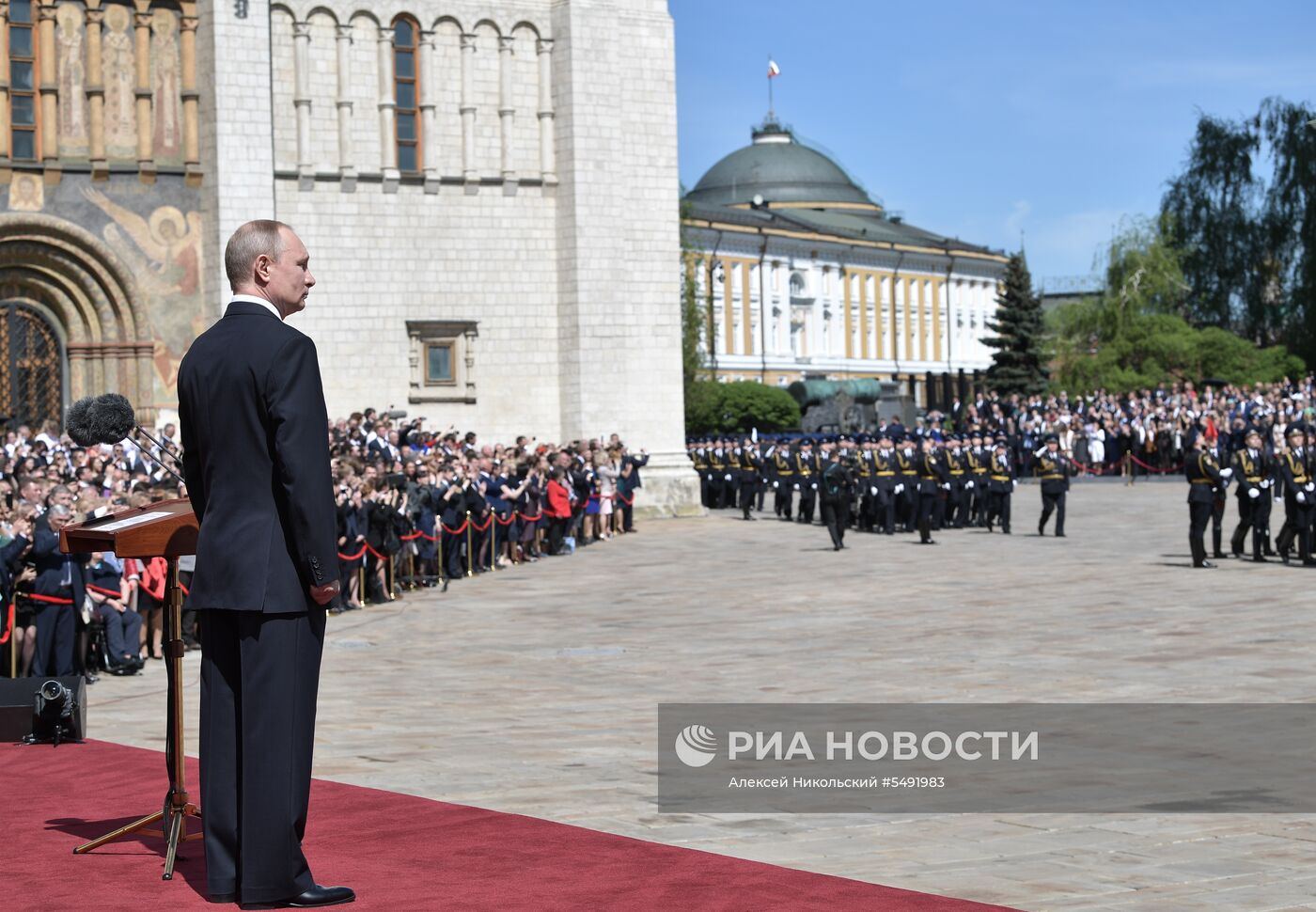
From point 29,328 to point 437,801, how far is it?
24.7 meters

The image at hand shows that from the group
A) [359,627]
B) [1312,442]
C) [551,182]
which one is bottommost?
[359,627]

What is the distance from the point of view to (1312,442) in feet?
77.5

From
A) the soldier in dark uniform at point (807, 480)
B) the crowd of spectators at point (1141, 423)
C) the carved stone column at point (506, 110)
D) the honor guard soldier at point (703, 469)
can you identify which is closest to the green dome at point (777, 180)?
the crowd of spectators at point (1141, 423)

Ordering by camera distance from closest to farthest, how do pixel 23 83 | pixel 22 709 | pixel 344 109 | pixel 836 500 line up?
pixel 22 709, pixel 836 500, pixel 23 83, pixel 344 109

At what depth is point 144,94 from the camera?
30.7 meters

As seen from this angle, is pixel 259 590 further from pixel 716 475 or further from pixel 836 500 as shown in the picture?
pixel 716 475

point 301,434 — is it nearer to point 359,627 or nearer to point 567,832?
point 567,832

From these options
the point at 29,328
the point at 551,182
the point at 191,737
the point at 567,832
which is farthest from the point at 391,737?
the point at 551,182

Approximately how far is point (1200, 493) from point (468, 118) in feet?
55.7

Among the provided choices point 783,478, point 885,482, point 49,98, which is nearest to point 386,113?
point 49,98

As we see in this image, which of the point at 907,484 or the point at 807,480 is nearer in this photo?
the point at 907,484

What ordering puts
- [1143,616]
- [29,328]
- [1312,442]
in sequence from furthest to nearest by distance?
1. [29,328]
2. [1312,442]
3. [1143,616]

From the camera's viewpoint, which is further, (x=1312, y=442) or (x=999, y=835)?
(x=1312, y=442)

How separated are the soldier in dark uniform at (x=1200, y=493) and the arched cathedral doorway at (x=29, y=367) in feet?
63.2
